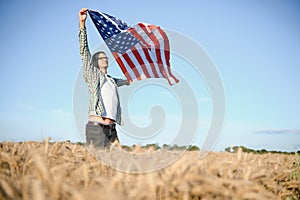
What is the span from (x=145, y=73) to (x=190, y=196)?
504 cm

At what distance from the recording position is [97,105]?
466 cm

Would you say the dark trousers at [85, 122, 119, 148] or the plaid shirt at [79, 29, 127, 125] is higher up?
the plaid shirt at [79, 29, 127, 125]

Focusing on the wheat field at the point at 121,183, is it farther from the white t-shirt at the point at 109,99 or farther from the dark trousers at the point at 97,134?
the white t-shirt at the point at 109,99

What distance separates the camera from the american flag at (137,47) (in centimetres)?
612

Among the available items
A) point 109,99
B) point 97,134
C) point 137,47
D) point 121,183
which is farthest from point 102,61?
point 121,183

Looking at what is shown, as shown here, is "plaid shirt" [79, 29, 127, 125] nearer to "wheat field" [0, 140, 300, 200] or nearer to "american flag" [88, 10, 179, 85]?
"american flag" [88, 10, 179, 85]

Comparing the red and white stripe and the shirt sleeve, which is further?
the red and white stripe

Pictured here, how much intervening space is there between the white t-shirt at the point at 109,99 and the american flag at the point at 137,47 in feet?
3.15

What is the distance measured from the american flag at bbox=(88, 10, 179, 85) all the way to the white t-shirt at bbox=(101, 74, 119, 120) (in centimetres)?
96

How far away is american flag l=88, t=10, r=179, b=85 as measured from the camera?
20.1ft

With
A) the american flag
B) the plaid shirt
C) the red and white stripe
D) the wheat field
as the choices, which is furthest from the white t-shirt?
the wheat field

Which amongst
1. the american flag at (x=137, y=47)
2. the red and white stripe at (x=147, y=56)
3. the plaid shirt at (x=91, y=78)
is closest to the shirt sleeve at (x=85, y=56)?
the plaid shirt at (x=91, y=78)

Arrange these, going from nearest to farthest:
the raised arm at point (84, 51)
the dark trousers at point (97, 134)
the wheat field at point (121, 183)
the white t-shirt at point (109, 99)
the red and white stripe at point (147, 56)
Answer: the wheat field at point (121, 183) → the dark trousers at point (97, 134) → the raised arm at point (84, 51) → the white t-shirt at point (109, 99) → the red and white stripe at point (147, 56)

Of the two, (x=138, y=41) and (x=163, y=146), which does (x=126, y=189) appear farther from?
(x=138, y=41)
